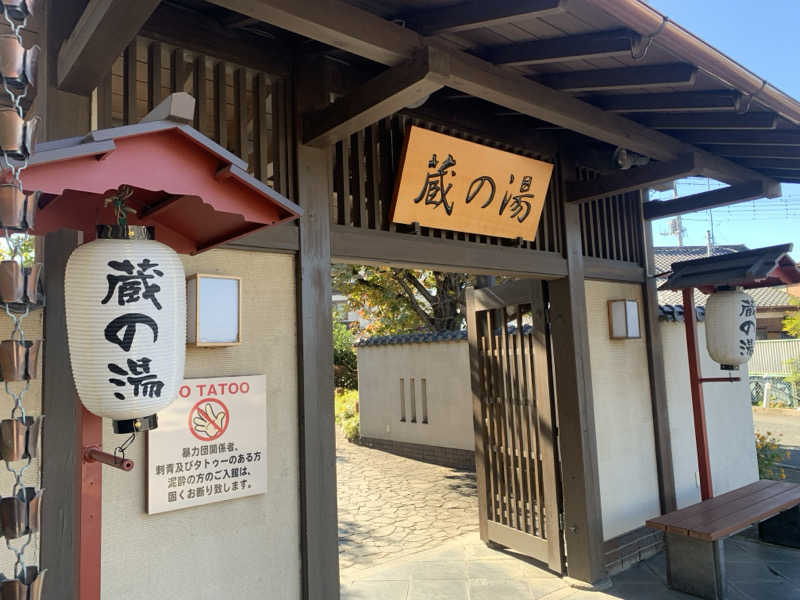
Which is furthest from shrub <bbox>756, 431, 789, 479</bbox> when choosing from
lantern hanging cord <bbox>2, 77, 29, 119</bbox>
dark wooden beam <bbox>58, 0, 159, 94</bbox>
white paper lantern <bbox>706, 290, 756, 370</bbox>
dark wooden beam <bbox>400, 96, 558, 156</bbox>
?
lantern hanging cord <bbox>2, 77, 29, 119</bbox>

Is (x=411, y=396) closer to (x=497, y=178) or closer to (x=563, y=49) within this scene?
(x=497, y=178)

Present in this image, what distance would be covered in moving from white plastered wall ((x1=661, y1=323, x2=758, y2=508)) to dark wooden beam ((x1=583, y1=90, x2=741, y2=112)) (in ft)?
10.6

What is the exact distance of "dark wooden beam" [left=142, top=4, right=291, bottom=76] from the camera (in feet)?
10.0

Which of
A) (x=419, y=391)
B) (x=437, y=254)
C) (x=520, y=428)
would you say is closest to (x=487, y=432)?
(x=520, y=428)

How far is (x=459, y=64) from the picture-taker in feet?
9.65

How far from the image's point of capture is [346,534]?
22.7ft

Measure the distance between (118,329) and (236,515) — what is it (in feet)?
A: 5.34

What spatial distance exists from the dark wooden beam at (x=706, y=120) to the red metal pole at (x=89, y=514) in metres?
4.19

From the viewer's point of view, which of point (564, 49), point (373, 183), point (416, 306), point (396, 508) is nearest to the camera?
point (564, 49)

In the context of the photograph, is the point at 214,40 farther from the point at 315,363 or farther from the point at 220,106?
the point at 315,363

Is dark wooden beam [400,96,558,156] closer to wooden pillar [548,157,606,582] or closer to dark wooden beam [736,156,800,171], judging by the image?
wooden pillar [548,157,606,582]

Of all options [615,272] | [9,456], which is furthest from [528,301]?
[9,456]

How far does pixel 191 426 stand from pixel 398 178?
7.08 feet

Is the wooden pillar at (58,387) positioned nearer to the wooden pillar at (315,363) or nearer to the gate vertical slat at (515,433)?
the wooden pillar at (315,363)
